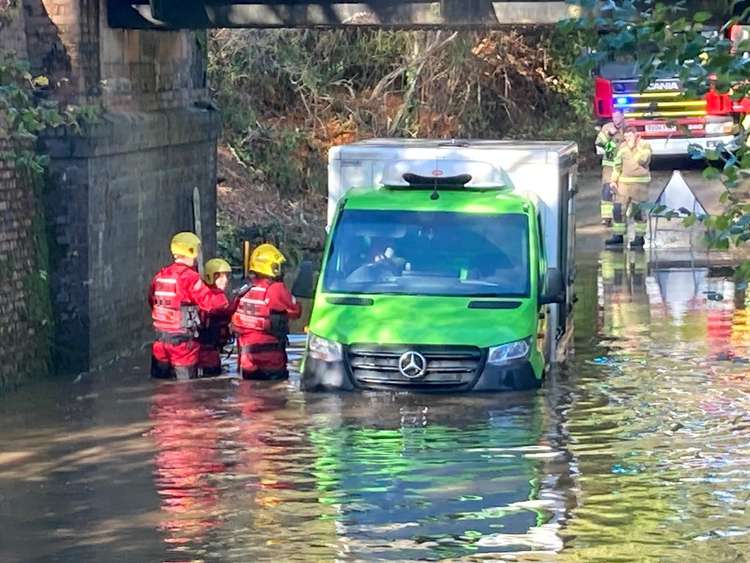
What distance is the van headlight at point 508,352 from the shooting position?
13.2 meters

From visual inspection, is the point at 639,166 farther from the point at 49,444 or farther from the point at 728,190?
the point at 728,190

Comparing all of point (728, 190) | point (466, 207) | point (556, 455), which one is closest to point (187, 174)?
point (466, 207)

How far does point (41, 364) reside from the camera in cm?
1539

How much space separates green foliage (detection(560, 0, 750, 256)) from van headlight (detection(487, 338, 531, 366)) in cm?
699

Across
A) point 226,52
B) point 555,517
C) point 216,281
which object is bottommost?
point 555,517

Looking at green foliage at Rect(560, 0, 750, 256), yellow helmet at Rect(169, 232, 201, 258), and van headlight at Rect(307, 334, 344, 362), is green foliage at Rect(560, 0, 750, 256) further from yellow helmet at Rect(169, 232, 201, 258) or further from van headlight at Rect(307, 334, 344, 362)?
yellow helmet at Rect(169, 232, 201, 258)

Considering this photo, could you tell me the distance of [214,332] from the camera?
15273 mm

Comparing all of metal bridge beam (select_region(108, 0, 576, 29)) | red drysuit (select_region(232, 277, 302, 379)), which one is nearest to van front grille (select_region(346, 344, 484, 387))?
red drysuit (select_region(232, 277, 302, 379))

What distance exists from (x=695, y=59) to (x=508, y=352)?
7390mm

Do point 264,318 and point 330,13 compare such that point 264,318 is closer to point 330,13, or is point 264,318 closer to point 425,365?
point 425,365

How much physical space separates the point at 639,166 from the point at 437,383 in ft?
42.0

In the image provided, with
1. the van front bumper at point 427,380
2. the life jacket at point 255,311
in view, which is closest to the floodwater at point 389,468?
the van front bumper at point 427,380

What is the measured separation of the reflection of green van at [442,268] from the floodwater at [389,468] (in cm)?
34

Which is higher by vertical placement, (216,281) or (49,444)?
(216,281)
